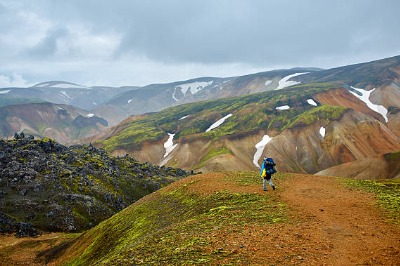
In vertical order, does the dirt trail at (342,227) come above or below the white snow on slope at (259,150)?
above

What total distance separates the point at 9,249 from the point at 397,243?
50377 mm

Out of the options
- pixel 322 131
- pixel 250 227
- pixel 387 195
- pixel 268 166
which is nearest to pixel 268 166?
pixel 268 166

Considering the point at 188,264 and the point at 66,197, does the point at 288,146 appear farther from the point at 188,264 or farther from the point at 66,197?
the point at 188,264

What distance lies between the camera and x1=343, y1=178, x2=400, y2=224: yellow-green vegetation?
21953mm

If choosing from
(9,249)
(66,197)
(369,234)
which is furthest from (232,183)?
(66,197)

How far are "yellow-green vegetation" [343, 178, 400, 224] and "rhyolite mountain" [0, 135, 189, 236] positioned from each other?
51.5 metres

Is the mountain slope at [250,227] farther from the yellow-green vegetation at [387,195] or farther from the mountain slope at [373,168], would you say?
the mountain slope at [373,168]

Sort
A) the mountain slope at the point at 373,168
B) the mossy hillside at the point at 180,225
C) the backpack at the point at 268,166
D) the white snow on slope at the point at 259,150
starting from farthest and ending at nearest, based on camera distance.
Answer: the white snow on slope at the point at 259,150 → the mountain slope at the point at 373,168 → the backpack at the point at 268,166 → the mossy hillside at the point at 180,225

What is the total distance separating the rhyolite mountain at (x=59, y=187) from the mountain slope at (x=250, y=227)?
99.6ft

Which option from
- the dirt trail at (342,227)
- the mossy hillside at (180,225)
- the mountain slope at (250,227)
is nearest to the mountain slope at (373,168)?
the mountain slope at (250,227)

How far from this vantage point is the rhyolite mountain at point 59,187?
62500mm

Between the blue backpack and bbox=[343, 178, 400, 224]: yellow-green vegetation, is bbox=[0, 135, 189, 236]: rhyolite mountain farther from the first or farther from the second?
bbox=[343, 178, 400, 224]: yellow-green vegetation

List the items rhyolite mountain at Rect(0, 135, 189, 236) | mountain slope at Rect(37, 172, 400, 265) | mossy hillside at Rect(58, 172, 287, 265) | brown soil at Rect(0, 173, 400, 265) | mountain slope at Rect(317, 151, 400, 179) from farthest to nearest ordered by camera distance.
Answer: mountain slope at Rect(317, 151, 400, 179) < rhyolite mountain at Rect(0, 135, 189, 236) < mossy hillside at Rect(58, 172, 287, 265) < mountain slope at Rect(37, 172, 400, 265) < brown soil at Rect(0, 173, 400, 265)

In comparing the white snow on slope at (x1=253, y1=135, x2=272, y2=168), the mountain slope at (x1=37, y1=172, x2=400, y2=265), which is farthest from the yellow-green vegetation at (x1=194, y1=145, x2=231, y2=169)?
the mountain slope at (x1=37, y1=172, x2=400, y2=265)
